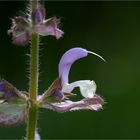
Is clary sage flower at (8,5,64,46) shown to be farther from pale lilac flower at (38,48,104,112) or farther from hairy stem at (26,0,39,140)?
pale lilac flower at (38,48,104,112)

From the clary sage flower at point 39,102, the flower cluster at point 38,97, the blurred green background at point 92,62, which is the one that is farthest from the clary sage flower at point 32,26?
the blurred green background at point 92,62

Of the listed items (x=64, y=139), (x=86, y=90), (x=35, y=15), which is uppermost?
(x=35, y=15)

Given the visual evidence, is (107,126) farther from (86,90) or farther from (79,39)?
(86,90)

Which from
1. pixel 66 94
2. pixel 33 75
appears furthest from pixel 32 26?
pixel 66 94

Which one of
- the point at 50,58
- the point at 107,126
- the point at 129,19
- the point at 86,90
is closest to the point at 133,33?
the point at 129,19

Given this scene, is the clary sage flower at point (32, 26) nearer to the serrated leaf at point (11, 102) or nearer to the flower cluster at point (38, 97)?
the flower cluster at point (38, 97)

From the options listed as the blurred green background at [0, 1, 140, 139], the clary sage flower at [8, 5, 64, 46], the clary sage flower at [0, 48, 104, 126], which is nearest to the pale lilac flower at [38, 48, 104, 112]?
the clary sage flower at [0, 48, 104, 126]
